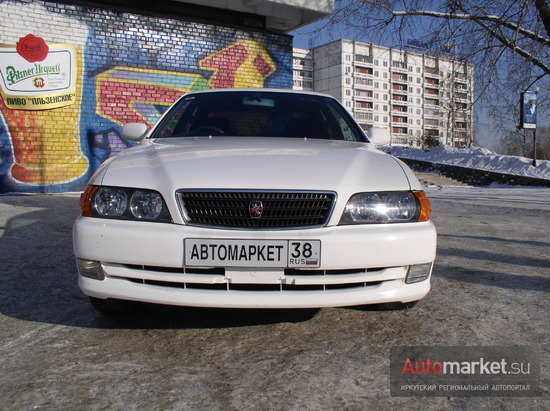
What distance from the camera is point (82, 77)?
31.4ft

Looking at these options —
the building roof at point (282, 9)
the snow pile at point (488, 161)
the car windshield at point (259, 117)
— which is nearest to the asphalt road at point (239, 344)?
the car windshield at point (259, 117)

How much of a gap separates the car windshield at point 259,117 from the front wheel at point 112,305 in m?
1.43

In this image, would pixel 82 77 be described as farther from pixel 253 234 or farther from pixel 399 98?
pixel 399 98

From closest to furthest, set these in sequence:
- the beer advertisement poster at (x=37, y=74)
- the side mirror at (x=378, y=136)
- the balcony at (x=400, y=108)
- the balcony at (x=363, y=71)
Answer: the side mirror at (x=378, y=136)
the beer advertisement poster at (x=37, y=74)
the balcony at (x=363, y=71)
the balcony at (x=400, y=108)

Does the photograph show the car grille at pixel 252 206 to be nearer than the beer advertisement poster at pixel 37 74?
Yes

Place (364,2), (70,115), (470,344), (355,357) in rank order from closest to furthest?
(355,357)
(470,344)
(70,115)
(364,2)

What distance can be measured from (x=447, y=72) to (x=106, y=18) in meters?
7.89

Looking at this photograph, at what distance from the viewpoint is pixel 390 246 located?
2115mm

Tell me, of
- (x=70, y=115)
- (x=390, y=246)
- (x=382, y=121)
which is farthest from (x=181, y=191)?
(x=382, y=121)

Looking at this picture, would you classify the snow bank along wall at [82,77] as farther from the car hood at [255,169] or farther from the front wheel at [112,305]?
the front wheel at [112,305]

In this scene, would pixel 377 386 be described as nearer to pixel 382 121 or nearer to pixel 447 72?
pixel 447 72

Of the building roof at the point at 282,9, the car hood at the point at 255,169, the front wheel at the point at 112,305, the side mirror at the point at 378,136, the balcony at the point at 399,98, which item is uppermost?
the balcony at the point at 399,98

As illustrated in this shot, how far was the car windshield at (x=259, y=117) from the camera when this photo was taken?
3.41 m

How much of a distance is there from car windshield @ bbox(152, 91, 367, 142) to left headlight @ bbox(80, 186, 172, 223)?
1.24 meters
